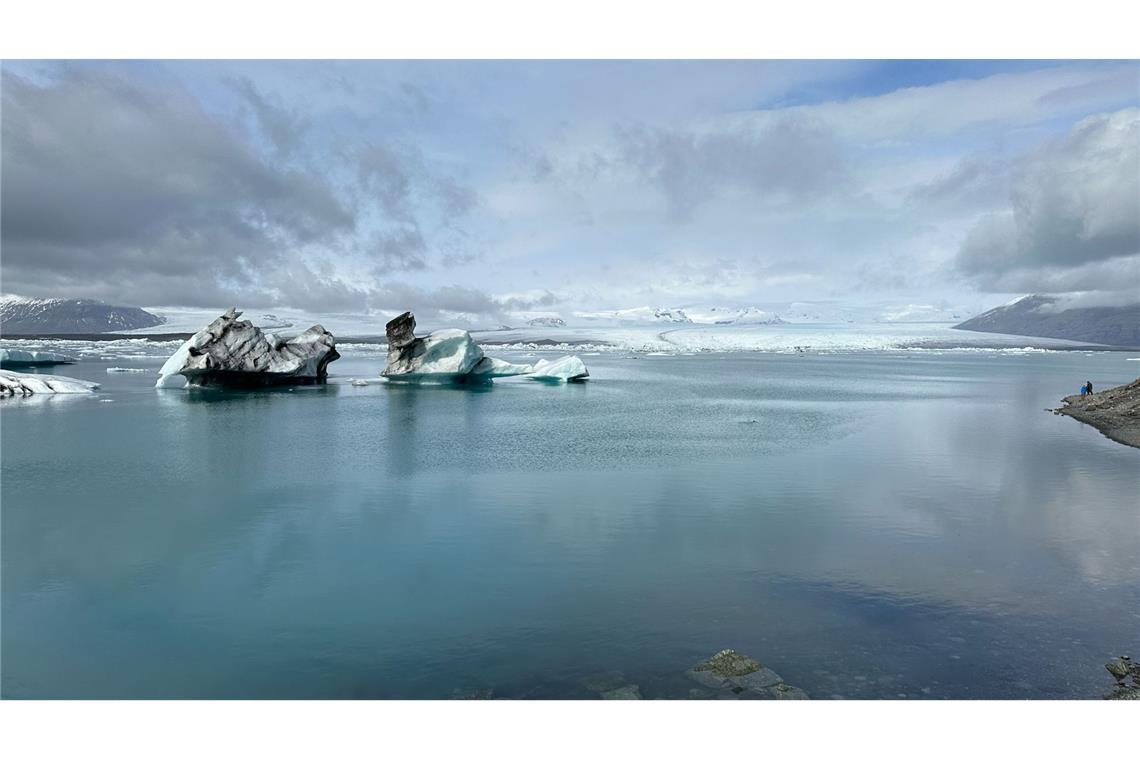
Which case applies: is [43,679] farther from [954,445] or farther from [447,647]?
[954,445]

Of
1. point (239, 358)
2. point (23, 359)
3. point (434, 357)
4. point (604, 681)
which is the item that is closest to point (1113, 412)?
point (604, 681)

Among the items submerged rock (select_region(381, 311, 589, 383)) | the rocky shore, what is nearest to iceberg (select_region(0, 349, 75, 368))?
submerged rock (select_region(381, 311, 589, 383))

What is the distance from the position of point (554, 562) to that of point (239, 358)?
79.7ft

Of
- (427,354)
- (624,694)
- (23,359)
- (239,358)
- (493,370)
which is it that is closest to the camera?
(624,694)

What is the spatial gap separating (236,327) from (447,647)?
26252mm

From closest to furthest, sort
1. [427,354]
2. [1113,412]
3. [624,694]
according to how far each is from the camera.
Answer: [624,694], [1113,412], [427,354]

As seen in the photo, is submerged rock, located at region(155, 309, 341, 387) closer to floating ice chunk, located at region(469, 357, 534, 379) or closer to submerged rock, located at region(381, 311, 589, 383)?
submerged rock, located at region(381, 311, 589, 383)

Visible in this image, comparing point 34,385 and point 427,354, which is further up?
point 427,354

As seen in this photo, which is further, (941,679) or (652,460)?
(652,460)

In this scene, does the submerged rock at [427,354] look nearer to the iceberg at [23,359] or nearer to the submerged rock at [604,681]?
the iceberg at [23,359]

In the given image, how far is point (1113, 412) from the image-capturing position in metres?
20.0

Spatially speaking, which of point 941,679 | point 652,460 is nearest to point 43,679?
point 941,679

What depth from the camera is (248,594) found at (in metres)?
6.65

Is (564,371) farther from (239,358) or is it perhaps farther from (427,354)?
(239,358)
